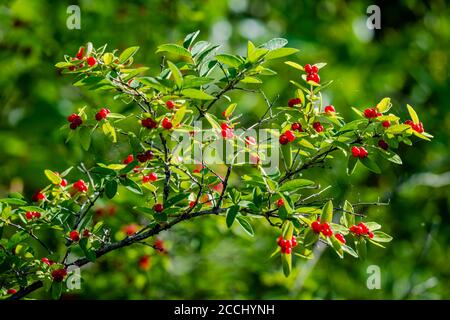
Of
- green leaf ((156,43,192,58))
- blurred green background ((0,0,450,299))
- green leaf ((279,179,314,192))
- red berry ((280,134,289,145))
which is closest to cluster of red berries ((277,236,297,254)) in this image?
green leaf ((279,179,314,192))

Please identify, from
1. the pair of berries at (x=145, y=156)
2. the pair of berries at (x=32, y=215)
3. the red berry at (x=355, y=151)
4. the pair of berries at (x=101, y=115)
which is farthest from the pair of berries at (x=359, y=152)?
the pair of berries at (x=32, y=215)

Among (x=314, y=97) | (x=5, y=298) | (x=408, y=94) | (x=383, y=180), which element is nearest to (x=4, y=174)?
(x=5, y=298)

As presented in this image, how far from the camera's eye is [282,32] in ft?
11.9

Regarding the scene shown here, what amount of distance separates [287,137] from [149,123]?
324 mm

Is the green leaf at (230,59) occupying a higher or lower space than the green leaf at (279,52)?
lower

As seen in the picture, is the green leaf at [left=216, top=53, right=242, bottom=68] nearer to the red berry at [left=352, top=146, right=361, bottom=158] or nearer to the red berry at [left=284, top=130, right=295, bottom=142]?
the red berry at [left=284, top=130, right=295, bottom=142]

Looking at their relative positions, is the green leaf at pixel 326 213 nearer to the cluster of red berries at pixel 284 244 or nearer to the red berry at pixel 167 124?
the cluster of red berries at pixel 284 244

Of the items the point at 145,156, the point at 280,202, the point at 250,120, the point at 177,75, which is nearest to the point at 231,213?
the point at 280,202

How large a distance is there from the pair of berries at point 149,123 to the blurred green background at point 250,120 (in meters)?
0.94

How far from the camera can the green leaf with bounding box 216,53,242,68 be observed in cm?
135

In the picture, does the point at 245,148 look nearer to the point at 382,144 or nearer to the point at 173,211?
the point at 173,211

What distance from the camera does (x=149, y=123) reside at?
4.52ft

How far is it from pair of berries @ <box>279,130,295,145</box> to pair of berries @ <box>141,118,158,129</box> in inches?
11.7

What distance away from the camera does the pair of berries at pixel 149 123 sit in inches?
54.2
